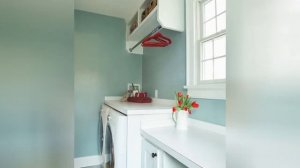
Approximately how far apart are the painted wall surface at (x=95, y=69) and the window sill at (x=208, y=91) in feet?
5.12

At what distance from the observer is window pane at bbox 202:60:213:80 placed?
148 centimetres

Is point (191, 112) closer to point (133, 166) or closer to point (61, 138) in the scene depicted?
point (133, 166)

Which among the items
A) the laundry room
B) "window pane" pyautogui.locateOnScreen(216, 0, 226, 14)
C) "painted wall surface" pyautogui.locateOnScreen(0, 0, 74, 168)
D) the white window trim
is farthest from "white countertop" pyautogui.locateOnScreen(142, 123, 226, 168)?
"window pane" pyautogui.locateOnScreen(216, 0, 226, 14)

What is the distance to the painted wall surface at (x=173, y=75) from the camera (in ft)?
4.29

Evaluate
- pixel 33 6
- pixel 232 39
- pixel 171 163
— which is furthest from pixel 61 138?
pixel 232 39

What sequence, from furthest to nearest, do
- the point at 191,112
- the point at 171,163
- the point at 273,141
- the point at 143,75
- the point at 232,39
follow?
the point at 143,75
the point at 191,112
the point at 171,163
the point at 232,39
the point at 273,141

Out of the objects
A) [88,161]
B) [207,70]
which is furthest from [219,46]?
[88,161]

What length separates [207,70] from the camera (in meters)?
1.52

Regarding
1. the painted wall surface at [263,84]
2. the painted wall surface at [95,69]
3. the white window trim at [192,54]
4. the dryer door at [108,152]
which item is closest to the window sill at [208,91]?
the white window trim at [192,54]

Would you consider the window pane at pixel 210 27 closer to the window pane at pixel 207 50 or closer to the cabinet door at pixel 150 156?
the window pane at pixel 207 50

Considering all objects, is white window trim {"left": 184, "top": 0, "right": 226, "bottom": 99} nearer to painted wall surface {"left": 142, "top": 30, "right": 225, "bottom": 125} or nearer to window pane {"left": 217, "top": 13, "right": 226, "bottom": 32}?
painted wall surface {"left": 142, "top": 30, "right": 225, "bottom": 125}

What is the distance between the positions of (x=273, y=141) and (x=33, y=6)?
6.12 feet

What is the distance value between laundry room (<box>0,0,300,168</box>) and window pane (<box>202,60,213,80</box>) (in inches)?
0.4

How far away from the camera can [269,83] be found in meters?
0.35
